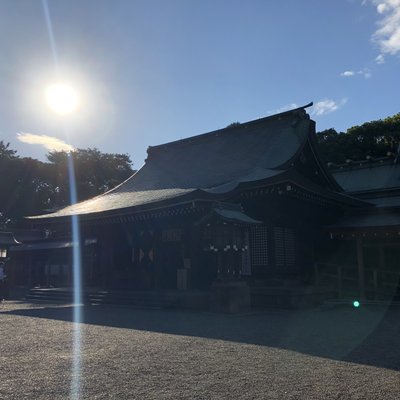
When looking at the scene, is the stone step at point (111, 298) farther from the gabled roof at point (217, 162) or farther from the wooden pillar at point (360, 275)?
the wooden pillar at point (360, 275)

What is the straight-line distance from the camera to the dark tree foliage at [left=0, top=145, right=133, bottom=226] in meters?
40.8

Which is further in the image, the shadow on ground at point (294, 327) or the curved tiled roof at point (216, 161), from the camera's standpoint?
the curved tiled roof at point (216, 161)

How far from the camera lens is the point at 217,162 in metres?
19.5

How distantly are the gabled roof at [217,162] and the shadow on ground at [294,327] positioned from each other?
3.99 metres

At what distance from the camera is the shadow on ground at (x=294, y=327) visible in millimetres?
6883

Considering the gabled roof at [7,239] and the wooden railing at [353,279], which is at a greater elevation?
the gabled roof at [7,239]

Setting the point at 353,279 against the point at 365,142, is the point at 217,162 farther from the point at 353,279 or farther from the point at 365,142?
the point at 365,142

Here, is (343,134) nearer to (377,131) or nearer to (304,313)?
(377,131)

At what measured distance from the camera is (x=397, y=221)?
14898mm

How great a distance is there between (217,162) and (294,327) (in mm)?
11196

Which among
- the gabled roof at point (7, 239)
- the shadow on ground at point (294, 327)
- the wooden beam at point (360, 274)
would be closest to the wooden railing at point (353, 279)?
the wooden beam at point (360, 274)

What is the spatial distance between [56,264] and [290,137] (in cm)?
1680

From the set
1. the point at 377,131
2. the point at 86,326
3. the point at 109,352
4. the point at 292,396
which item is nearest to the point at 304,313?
the point at 86,326

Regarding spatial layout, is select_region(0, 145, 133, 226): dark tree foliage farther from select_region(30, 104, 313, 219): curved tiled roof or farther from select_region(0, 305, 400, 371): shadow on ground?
select_region(0, 305, 400, 371): shadow on ground
